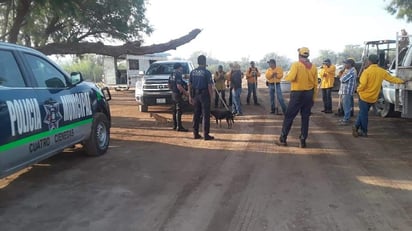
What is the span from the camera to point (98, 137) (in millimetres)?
7375

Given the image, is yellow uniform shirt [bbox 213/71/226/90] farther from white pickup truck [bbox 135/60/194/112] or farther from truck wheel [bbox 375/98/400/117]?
truck wheel [bbox 375/98/400/117]

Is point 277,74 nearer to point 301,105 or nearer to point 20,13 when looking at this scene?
point 301,105

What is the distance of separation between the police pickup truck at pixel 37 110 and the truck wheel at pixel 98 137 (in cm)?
2

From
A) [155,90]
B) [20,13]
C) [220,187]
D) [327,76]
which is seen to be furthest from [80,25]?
[220,187]

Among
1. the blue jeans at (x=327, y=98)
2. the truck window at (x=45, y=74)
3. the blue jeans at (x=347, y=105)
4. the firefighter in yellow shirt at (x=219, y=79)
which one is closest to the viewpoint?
the truck window at (x=45, y=74)

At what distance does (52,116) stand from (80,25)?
1531 centimetres

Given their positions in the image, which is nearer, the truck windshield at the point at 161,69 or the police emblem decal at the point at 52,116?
the police emblem decal at the point at 52,116

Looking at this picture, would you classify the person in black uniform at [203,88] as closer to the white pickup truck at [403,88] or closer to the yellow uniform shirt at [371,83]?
the yellow uniform shirt at [371,83]

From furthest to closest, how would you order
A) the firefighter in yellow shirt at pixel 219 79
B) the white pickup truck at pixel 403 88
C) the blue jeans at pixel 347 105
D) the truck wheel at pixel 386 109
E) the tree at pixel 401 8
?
the tree at pixel 401 8
the firefighter in yellow shirt at pixel 219 79
the truck wheel at pixel 386 109
the blue jeans at pixel 347 105
the white pickup truck at pixel 403 88

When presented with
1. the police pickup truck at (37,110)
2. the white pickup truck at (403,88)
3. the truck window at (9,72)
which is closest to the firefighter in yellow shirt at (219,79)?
the white pickup truck at (403,88)

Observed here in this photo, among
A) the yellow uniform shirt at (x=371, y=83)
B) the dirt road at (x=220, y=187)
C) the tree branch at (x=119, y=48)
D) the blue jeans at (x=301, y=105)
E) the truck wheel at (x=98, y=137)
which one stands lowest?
the dirt road at (x=220, y=187)

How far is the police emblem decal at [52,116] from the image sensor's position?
→ 5406mm

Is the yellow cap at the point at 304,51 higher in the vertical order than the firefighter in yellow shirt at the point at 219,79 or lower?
higher

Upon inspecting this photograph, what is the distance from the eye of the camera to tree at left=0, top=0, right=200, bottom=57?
12.6 metres
